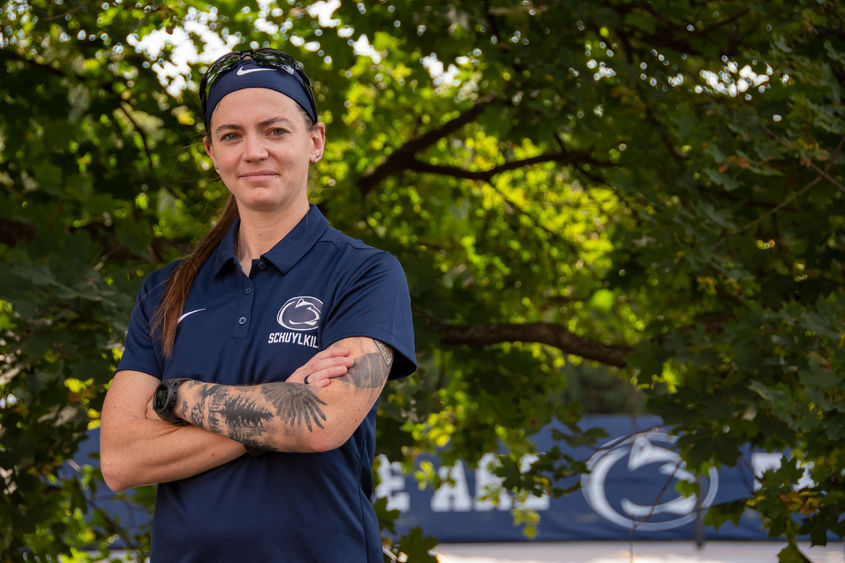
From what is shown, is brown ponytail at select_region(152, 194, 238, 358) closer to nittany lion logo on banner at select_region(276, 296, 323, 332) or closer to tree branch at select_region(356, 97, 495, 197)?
nittany lion logo on banner at select_region(276, 296, 323, 332)

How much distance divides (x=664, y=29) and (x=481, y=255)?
7.49 feet

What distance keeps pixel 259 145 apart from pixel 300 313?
0.33m

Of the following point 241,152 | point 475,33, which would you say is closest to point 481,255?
point 475,33

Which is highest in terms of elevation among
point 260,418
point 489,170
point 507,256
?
point 489,170

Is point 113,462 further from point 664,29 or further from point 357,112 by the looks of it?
point 357,112

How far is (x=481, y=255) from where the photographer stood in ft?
21.7

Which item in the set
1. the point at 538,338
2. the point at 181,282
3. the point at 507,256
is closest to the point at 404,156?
the point at 507,256

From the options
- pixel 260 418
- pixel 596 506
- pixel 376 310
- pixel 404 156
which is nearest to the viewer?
pixel 260 418

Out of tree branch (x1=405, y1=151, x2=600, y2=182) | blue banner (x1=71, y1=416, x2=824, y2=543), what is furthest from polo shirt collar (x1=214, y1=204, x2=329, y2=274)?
blue banner (x1=71, y1=416, x2=824, y2=543)

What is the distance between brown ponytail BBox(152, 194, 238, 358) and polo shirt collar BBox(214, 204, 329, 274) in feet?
0.19

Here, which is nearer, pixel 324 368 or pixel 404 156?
→ pixel 324 368

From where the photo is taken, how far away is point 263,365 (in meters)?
1.70

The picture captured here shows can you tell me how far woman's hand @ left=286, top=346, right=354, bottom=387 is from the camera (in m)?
1.62

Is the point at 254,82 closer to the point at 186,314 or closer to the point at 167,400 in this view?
the point at 186,314
